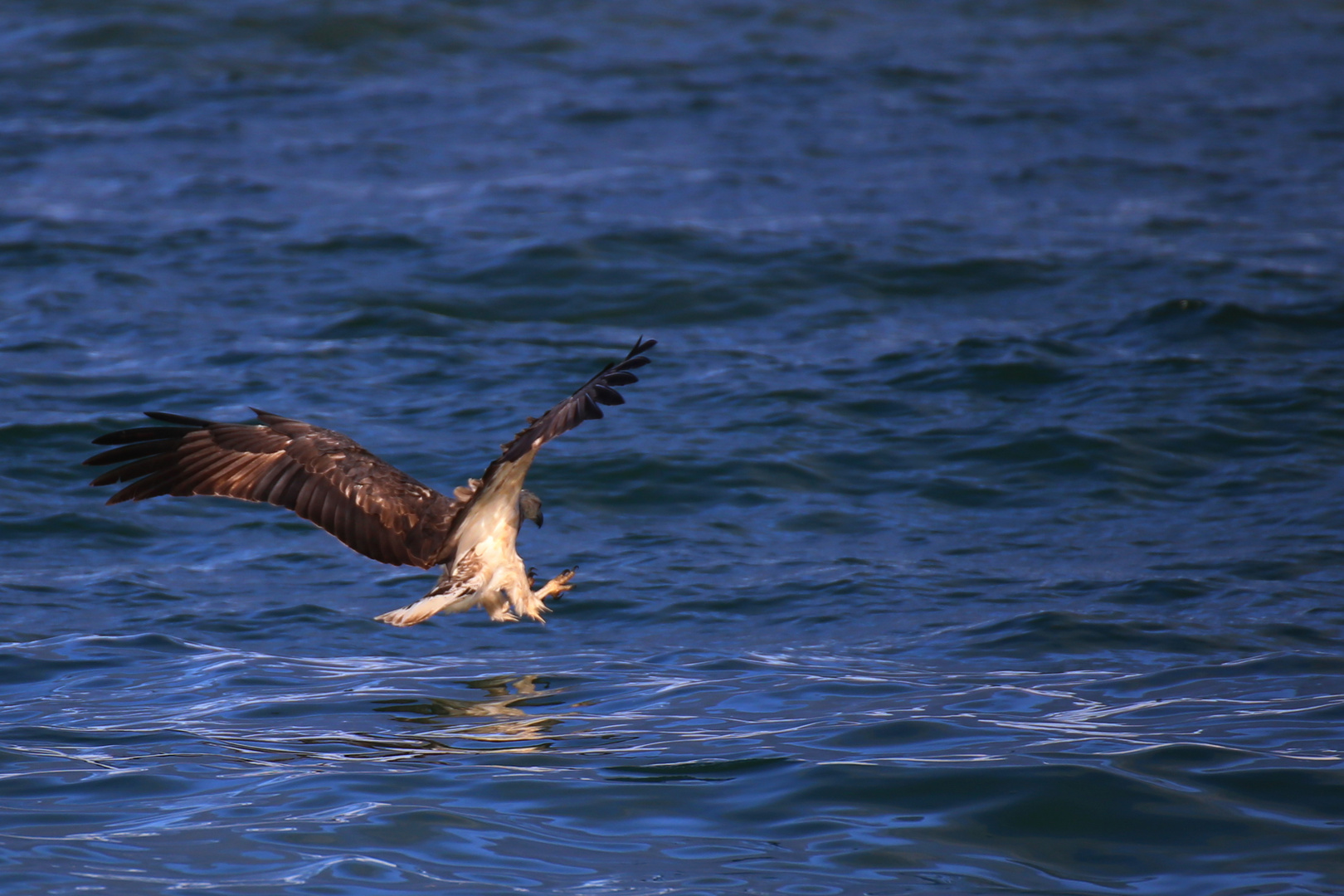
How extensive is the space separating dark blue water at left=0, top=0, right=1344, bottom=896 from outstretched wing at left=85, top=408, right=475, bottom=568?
0.63 metres

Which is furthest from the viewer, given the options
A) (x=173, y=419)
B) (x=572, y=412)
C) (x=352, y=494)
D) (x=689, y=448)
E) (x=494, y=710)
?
(x=689, y=448)

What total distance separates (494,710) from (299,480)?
1.28 m

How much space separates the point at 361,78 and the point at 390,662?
12070mm

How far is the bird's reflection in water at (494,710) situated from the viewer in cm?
575

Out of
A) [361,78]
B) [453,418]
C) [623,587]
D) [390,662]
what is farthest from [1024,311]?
[361,78]

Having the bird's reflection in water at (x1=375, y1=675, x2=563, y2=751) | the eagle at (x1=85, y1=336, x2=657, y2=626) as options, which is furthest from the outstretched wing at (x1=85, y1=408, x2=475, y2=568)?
the bird's reflection in water at (x1=375, y1=675, x2=563, y2=751)

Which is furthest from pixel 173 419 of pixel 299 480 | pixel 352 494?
pixel 352 494

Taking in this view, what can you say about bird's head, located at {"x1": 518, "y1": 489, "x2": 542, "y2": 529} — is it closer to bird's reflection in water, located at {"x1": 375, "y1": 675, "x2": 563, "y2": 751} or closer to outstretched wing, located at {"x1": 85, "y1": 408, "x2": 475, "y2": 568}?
outstretched wing, located at {"x1": 85, "y1": 408, "x2": 475, "y2": 568}

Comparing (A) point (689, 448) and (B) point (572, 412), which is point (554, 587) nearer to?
(B) point (572, 412)

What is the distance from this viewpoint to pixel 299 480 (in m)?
6.51

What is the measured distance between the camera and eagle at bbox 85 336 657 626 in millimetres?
6320

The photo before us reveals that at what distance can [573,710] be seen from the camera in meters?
6.04

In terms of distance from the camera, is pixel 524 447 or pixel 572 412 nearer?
pixel 572 412

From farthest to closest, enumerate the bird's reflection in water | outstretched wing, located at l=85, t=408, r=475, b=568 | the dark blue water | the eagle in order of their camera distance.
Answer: outstretched wing, located at l=85, t=408, r=475, b=568, the eagle, the bird's reflection in water, the dark blue water
